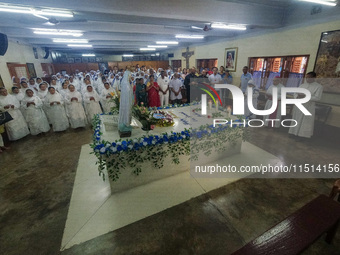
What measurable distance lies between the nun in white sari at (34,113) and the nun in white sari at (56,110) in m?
0.22

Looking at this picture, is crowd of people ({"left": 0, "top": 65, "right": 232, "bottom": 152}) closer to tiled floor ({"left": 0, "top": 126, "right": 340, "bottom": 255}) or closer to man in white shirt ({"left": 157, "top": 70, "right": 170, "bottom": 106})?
man in white shirt ({"left": 157, "top": 70, "right": 170, "bottom": 106})

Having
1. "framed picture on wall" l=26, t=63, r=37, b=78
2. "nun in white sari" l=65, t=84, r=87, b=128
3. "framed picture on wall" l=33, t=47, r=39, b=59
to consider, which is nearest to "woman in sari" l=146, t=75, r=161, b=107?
"nun in white sari" l=65, t=84, r=87, b=128

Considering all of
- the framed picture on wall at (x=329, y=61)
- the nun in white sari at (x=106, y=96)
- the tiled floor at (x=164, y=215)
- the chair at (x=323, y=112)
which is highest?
A: the framed picture on wall at (x=329, y=61)

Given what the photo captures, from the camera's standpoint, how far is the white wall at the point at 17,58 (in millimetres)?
8125

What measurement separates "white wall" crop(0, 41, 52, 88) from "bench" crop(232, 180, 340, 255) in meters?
11.1

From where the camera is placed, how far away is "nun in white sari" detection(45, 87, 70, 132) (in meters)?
5.63

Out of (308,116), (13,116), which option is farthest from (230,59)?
(13,116)

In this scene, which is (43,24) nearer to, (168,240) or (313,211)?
(168,240)

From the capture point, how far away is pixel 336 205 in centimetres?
198

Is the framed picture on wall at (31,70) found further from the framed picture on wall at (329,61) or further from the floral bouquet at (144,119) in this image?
the framed picture on wall at (329,61)

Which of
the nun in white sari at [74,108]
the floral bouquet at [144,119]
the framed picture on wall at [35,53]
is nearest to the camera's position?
the floral bouquet at [144,119]

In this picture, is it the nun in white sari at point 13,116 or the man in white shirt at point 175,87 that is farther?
the man in white shirt at point 175,87

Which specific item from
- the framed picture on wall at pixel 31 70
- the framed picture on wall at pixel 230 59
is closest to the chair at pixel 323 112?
the framed picture on wall at pixel 230 59

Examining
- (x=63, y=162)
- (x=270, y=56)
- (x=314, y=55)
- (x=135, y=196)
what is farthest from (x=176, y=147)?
(x=270, y=56)
